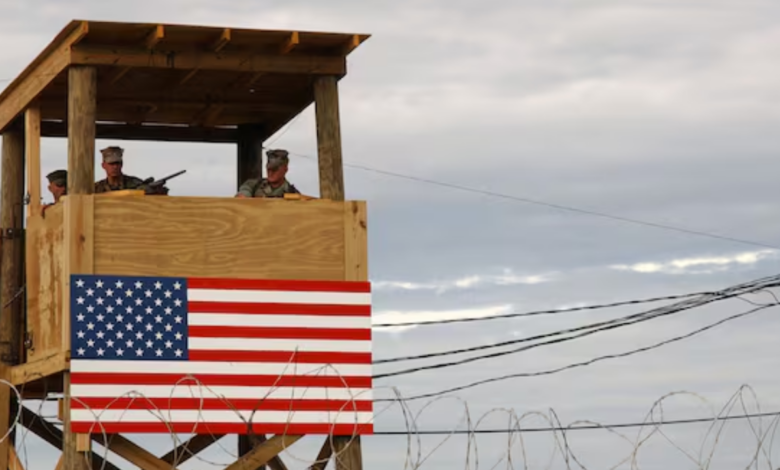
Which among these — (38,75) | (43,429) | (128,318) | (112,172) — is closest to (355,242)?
(128,318)

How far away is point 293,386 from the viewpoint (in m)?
23.6

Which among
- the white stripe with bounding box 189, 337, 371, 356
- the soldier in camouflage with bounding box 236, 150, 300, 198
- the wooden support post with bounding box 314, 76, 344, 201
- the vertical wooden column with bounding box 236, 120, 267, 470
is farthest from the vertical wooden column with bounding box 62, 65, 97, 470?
the vertical wooden column with bounding box 236, 120, 267, 470

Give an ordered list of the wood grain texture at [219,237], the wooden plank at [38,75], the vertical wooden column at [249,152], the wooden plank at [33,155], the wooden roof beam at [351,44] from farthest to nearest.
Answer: the vertical wooden column at [249,152]
the wooden plank at [33,155]
the wooden roof beam at [351,44]
the wooden plank at [38,75]
the wood grain texture at [219,237]

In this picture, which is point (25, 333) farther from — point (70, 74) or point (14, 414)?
point (70, 74)

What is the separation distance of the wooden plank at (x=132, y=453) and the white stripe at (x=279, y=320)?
5.68ft

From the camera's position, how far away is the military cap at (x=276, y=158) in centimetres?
2453

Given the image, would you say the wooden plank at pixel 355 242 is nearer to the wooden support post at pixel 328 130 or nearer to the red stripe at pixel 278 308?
the red stripe at pixel 278 308

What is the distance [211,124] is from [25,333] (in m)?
4.22

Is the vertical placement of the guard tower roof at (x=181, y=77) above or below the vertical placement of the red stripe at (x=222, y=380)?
above

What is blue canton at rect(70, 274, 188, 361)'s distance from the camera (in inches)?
896

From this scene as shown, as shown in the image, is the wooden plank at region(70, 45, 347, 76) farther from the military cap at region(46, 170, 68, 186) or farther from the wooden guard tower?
the military cap at region(46, 170, 68, 186)

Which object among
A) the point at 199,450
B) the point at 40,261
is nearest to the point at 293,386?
the point at 40,261

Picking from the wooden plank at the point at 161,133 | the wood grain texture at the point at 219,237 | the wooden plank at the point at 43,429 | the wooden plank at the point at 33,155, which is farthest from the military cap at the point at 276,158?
the wooden plank at the point at 43,429

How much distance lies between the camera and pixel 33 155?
25328mm
